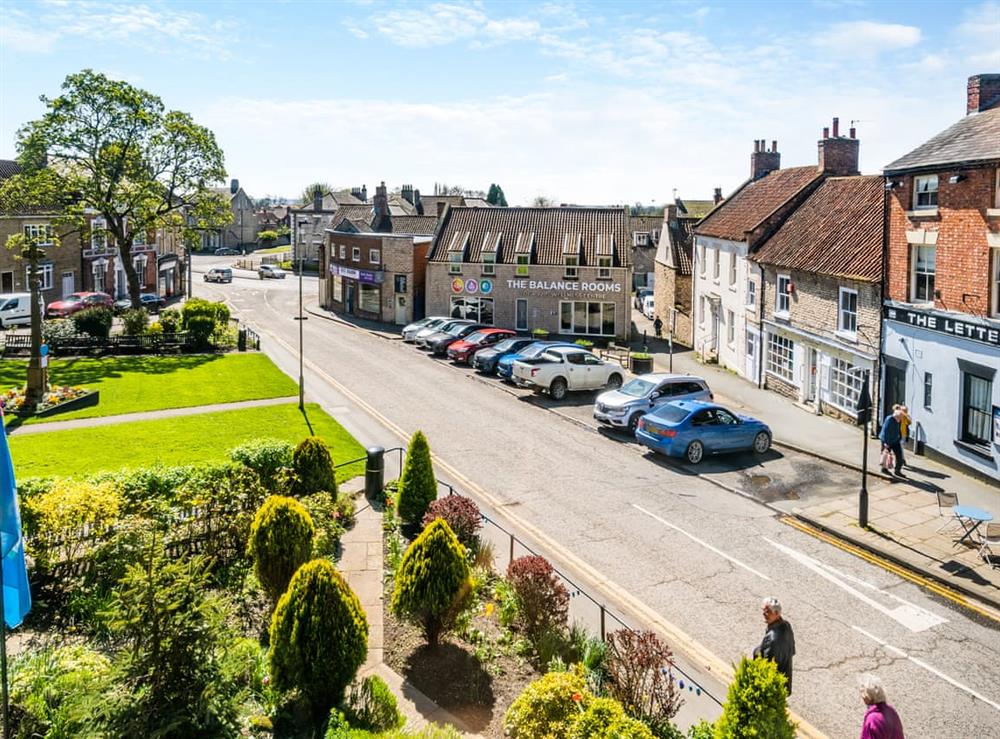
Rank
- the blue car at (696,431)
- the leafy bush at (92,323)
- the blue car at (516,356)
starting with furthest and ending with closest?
the leafy bush at (92,323), the blue car at (516,356), the blue car at (696,431)

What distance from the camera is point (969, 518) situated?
16.7 meters

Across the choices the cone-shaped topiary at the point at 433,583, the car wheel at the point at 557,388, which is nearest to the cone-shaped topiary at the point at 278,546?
the cone-shaped topiary at the point at 433,583

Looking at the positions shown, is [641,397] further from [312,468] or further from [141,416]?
[141,416]

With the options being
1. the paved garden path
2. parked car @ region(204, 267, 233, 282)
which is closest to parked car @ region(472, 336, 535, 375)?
the paved garden path

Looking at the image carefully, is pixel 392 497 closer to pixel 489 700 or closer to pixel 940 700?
pixel 489 700

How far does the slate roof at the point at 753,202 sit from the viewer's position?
1401 inches

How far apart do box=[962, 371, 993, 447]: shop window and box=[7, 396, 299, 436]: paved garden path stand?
856 inches

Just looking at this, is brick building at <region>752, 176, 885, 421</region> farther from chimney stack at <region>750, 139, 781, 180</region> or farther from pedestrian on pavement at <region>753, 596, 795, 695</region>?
pedestrian on pavement at <region>753, 596, 795, 695</region>

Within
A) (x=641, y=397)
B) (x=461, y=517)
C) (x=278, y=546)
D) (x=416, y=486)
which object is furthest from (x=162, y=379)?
(x=278, y=546)

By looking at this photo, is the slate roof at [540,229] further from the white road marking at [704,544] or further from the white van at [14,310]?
the white road marking at [704,544]

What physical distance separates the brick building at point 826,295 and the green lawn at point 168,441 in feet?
53.6

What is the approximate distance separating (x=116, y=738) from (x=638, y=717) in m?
5.70

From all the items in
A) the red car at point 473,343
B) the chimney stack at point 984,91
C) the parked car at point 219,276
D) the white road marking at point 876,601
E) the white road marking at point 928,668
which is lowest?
the white road marking at point 928,668

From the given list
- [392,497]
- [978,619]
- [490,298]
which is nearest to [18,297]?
[490,298]
